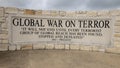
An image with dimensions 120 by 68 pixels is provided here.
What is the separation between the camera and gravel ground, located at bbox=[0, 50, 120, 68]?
7.69 metres

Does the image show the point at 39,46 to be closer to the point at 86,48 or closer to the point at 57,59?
the point at 57,59

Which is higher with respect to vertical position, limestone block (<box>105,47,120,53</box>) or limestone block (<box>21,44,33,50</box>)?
limestone block (<box>21,44,33,50</box>)

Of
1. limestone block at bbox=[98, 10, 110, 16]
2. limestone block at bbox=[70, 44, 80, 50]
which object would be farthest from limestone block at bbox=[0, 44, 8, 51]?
limestone block at bbox=[98, 10, 110, 16]

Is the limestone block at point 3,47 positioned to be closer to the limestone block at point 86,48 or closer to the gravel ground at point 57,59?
the gravel ground at point 57,59

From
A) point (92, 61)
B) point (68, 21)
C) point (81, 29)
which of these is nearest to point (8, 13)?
point (68, 21)

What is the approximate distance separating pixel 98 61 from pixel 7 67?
3.40 metres

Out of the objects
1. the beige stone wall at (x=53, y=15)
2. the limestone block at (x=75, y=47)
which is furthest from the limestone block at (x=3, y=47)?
the limestone block at (x=75, y=47)

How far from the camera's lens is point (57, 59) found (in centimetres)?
838

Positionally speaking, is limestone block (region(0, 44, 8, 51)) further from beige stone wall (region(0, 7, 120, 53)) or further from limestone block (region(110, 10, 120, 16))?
limestone block (region(110, 10, 120, 16))

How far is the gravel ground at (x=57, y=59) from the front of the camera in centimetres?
769

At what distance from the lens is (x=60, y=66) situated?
298 inches

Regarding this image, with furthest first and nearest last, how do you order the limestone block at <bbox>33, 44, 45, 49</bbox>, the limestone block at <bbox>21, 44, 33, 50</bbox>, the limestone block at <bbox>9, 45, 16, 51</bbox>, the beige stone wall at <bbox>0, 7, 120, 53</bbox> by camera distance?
the limestone block at <bbox>33, 44, 45, 49</bbox> < the limestone block at <bbox>21, 44, 33, 50</bbox> < the limestone block at <bbox>9, 45, 16, 51</bbox> < the beige stone wall at <bbox>0, 7, 120, 53</bbox>

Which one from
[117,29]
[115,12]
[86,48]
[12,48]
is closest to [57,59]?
[86,48]

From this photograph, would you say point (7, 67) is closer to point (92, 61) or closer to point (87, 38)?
point (92, 61)
